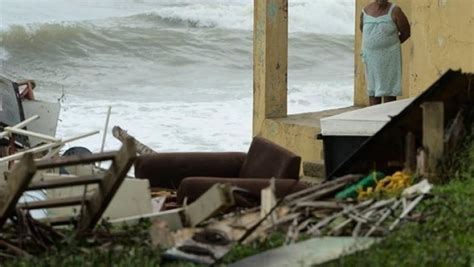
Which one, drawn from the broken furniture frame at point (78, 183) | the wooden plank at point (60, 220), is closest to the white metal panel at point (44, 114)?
the wooden plank at point (60, 220)

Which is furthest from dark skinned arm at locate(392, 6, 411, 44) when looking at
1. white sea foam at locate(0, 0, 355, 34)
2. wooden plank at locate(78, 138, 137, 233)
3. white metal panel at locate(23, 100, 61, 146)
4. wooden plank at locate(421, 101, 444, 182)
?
white sea foam at locate(0, 0, 355, 34)

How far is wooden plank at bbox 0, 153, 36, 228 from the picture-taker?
6.29 m

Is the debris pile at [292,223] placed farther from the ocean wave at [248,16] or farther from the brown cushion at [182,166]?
the ocean wave at [248,16]

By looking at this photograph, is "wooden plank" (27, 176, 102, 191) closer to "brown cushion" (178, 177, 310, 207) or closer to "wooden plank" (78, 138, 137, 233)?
"wooden plank" (78, 138, 137, 233)

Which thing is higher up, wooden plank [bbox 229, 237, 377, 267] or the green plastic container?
the green plastic container

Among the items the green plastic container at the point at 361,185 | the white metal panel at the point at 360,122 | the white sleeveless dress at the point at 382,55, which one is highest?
the white sleeveless dress at the point at 382,55

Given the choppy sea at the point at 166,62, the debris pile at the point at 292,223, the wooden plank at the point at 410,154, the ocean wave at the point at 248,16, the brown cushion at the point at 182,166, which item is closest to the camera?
the debris pile at the point at 292,223

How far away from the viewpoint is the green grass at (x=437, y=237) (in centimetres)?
620

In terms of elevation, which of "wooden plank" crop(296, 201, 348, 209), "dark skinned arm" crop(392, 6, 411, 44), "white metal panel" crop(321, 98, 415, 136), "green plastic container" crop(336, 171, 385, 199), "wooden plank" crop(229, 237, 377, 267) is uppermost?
"dark skinned arm" crop(392, 6, 411, 44)

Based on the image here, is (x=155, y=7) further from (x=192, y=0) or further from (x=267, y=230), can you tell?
(x=267, y=230)

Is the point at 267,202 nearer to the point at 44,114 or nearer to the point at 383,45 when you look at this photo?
the point at 383,45

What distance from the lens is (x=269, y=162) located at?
29.9ft

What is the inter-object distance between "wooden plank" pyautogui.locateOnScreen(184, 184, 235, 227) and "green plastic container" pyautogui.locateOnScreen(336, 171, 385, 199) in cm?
83

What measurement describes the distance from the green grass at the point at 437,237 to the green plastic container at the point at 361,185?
0.41m
